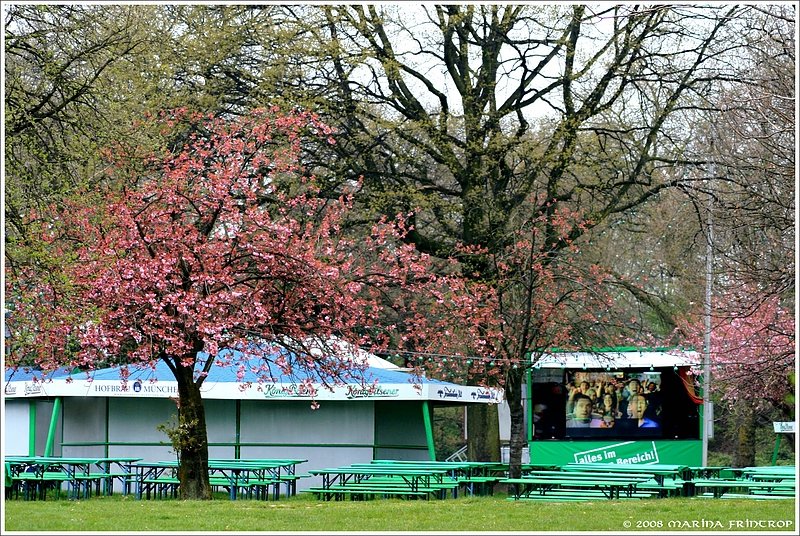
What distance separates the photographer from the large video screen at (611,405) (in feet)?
96.9

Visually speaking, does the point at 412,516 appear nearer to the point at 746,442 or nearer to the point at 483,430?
the point at 483,430

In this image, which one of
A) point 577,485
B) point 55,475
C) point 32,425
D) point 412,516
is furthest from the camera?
point 32,425

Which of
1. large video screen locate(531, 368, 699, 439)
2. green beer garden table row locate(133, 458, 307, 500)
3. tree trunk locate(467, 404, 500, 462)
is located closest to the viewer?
green beer garden table row locate(133, 458, 307, 500)

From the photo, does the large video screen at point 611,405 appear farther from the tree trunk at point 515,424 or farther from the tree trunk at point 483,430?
the tree trunk at point 515,424

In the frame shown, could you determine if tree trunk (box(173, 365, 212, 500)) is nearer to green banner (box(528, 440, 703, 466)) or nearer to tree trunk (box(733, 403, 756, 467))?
green banner (box(528, 440, 703, 466))

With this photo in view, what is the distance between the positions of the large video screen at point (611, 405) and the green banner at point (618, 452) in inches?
7.3

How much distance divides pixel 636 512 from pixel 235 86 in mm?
15502

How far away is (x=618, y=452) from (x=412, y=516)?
15594 mm

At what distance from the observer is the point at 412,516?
48.9 feet

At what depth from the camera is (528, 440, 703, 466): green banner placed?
29422 mm

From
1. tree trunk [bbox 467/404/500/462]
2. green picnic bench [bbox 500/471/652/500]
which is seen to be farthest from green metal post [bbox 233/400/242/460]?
green picnic bench [bbox 500/471/652/500]

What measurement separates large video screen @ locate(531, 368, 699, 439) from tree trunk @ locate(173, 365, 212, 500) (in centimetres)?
1316

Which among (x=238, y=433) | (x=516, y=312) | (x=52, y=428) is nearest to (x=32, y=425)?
(x=52, y=428)

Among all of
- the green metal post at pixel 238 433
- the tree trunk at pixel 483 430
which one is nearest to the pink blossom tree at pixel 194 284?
the green metal post at pixel 238 433
